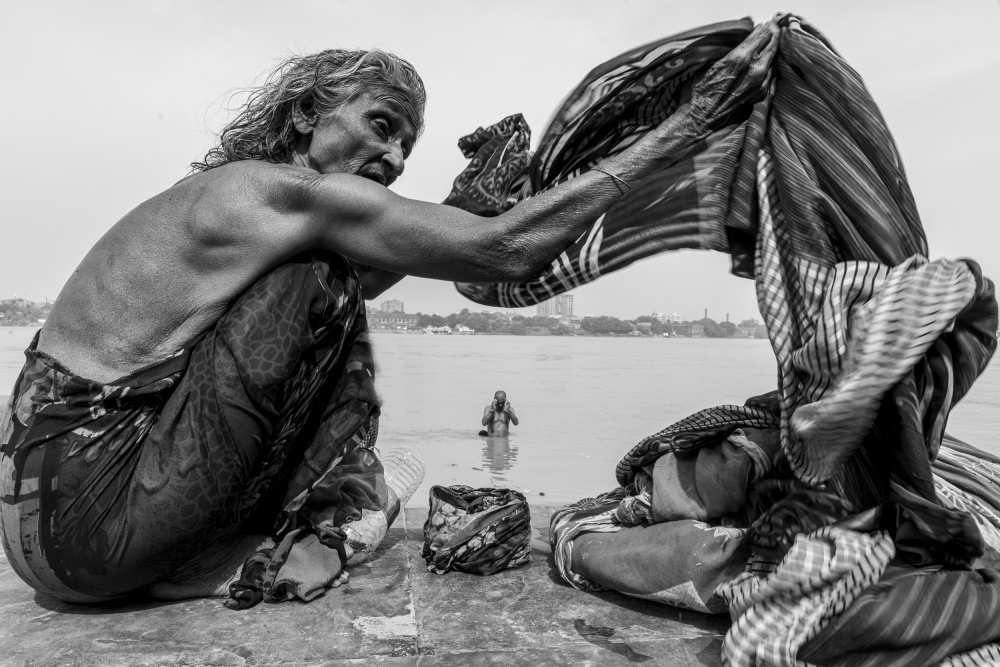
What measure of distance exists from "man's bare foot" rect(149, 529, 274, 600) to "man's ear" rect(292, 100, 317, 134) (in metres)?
1.43

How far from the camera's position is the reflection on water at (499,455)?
8609mm

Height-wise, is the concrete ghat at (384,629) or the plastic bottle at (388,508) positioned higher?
the plastic bottle at (388,508)

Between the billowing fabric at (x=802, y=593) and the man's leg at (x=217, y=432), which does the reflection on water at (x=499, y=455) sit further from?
the billowing fabric at (x=802, y=593)

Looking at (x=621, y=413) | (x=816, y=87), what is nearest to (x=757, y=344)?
(x=621, y=413)

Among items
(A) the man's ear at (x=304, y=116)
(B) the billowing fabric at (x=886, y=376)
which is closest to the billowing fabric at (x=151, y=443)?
(A) the man's ear at (x=304, y=116)

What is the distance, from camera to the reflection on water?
861 centimetres

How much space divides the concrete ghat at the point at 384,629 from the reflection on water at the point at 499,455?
19.0 feet

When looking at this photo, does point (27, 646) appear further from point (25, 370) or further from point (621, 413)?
point (621, 413)

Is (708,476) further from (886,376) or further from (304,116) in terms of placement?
(304,116)

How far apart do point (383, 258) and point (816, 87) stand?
1.33m

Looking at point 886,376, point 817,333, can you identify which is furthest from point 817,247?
point 886,376

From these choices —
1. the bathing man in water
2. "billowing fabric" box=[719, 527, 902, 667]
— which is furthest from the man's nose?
the bathing man in water

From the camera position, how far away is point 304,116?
9.08 ft

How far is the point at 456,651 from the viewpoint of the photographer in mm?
1874
